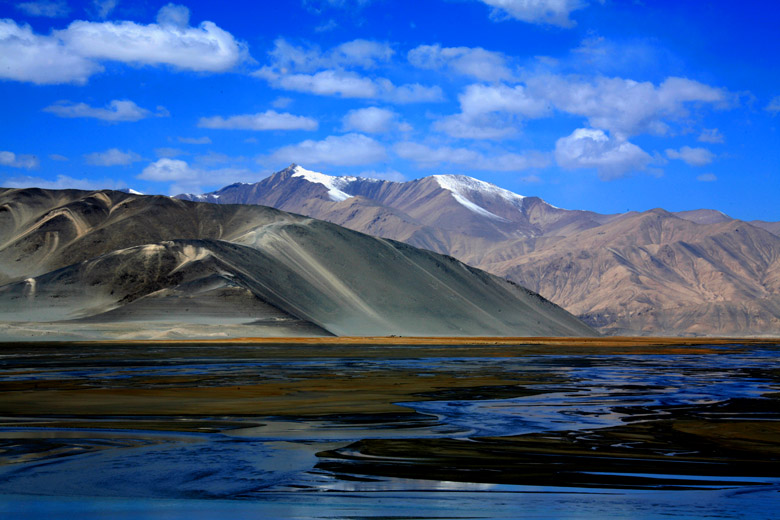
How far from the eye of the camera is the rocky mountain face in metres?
124

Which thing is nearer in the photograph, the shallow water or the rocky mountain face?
the shallow water

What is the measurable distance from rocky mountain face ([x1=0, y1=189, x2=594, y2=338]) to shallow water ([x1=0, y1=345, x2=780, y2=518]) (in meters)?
80.9

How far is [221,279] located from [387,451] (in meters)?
118

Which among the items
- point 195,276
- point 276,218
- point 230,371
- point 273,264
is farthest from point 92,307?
point 230,371

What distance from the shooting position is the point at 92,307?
135 m

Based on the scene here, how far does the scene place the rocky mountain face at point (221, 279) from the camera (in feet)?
407

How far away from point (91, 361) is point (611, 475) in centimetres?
4553

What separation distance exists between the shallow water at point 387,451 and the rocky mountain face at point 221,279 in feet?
265

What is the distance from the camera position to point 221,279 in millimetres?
132875

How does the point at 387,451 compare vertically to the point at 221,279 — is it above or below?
below

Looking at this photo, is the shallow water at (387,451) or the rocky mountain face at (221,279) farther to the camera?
the rocky mountain face at (221,279)

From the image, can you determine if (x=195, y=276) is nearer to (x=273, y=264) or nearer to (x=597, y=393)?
(x=273, y=264)

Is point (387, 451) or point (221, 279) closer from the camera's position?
point (387, 451)

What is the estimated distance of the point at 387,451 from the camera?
1752 centimetres
